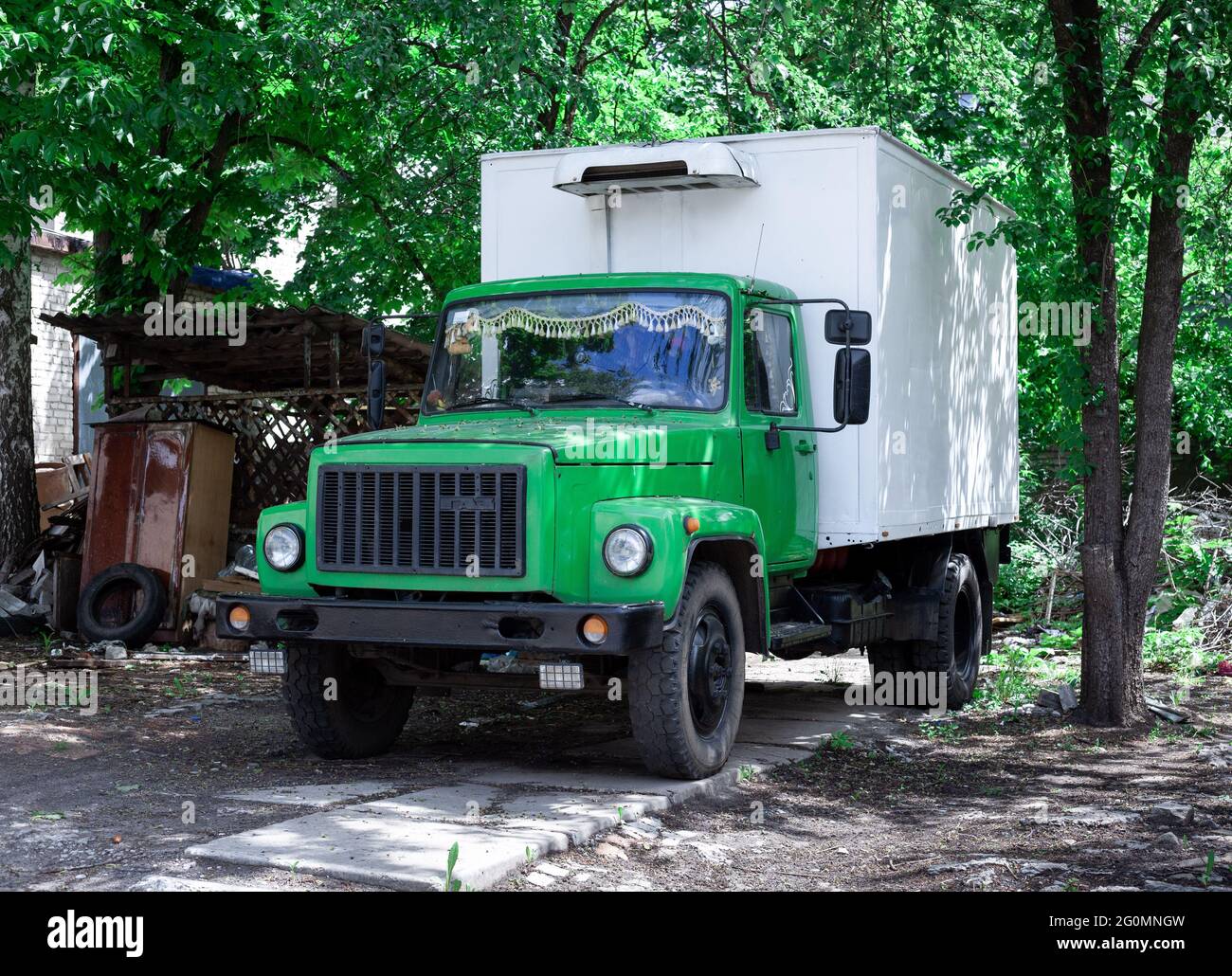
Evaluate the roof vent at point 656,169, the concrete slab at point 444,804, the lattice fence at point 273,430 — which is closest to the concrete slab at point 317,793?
the concrete slab at point 444,804

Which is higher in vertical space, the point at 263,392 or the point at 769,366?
the point at 263,392

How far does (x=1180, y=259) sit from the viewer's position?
1006cm

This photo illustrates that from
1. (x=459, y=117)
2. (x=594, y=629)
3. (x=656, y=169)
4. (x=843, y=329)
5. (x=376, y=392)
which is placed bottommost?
(x=594, y=629)

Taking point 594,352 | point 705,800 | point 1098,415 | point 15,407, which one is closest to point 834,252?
point 594,352

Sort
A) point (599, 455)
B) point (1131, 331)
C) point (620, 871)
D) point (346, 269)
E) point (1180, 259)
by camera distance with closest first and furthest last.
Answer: point (620, 871) < point (599, 455) < point (1180, 259) < point (346, 269) < point (1131, 331)

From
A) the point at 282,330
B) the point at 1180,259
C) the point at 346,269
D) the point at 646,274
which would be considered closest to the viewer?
the point at 646,274

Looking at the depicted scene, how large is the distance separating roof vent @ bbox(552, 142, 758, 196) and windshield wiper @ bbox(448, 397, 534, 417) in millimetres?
1671

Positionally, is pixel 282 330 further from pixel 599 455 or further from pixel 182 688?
pixel 599 455

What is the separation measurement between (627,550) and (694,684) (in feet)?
2.88

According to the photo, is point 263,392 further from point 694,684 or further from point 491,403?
point 694,684

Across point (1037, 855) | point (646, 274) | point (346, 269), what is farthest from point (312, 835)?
point (346, 269)

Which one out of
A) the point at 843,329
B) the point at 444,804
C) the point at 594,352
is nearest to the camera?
the point at 444,804

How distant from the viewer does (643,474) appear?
7.31m

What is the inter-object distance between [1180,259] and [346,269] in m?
9.70
